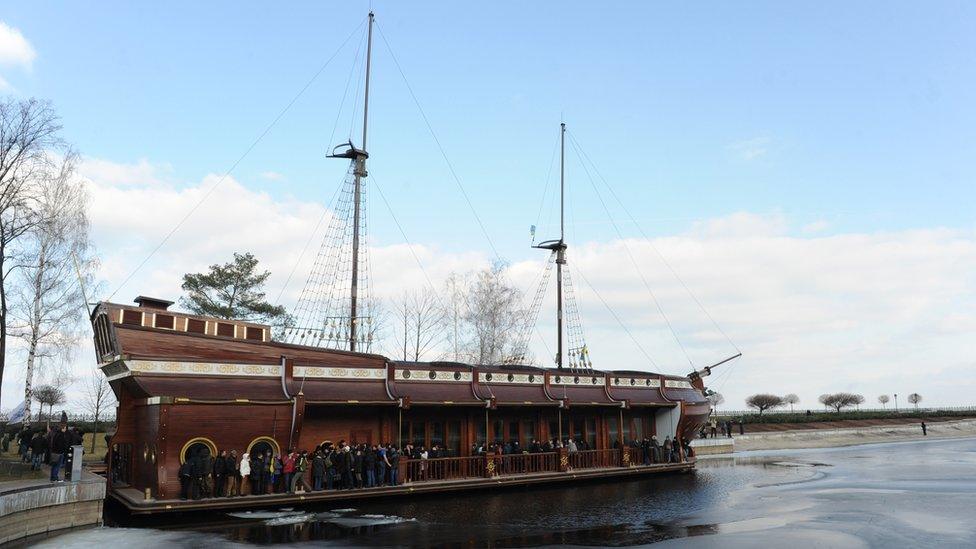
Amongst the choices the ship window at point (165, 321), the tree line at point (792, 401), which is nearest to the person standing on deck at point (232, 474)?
the ship window at point (165, 321)

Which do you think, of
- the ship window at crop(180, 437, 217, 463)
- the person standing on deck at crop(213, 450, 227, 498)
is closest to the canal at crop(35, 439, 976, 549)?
the person standing on deck at crop(213, 450, 227, 498)

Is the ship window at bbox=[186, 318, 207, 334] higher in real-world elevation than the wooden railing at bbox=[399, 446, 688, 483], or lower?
higher

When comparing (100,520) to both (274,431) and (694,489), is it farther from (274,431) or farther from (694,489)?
(694,489)

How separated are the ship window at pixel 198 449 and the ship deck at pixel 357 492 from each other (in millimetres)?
1082

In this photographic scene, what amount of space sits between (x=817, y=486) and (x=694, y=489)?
422 centimetres

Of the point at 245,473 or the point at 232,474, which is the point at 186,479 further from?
the point at 245,473

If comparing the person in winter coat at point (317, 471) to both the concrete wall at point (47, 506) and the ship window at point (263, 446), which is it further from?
the concrete wall at point (47, 506)

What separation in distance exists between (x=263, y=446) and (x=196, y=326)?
148 inches

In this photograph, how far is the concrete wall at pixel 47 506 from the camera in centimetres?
1378

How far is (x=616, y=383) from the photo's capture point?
29250mm

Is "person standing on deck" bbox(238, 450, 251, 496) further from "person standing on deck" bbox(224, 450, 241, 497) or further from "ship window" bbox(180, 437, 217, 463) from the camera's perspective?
"ship window" bbox(180, 437, 217, 463)

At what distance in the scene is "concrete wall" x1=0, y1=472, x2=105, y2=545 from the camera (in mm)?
13781

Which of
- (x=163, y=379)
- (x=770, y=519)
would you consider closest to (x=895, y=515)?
(x=770, y=519)

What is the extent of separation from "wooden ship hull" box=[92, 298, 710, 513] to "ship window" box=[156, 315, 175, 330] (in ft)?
0.08
